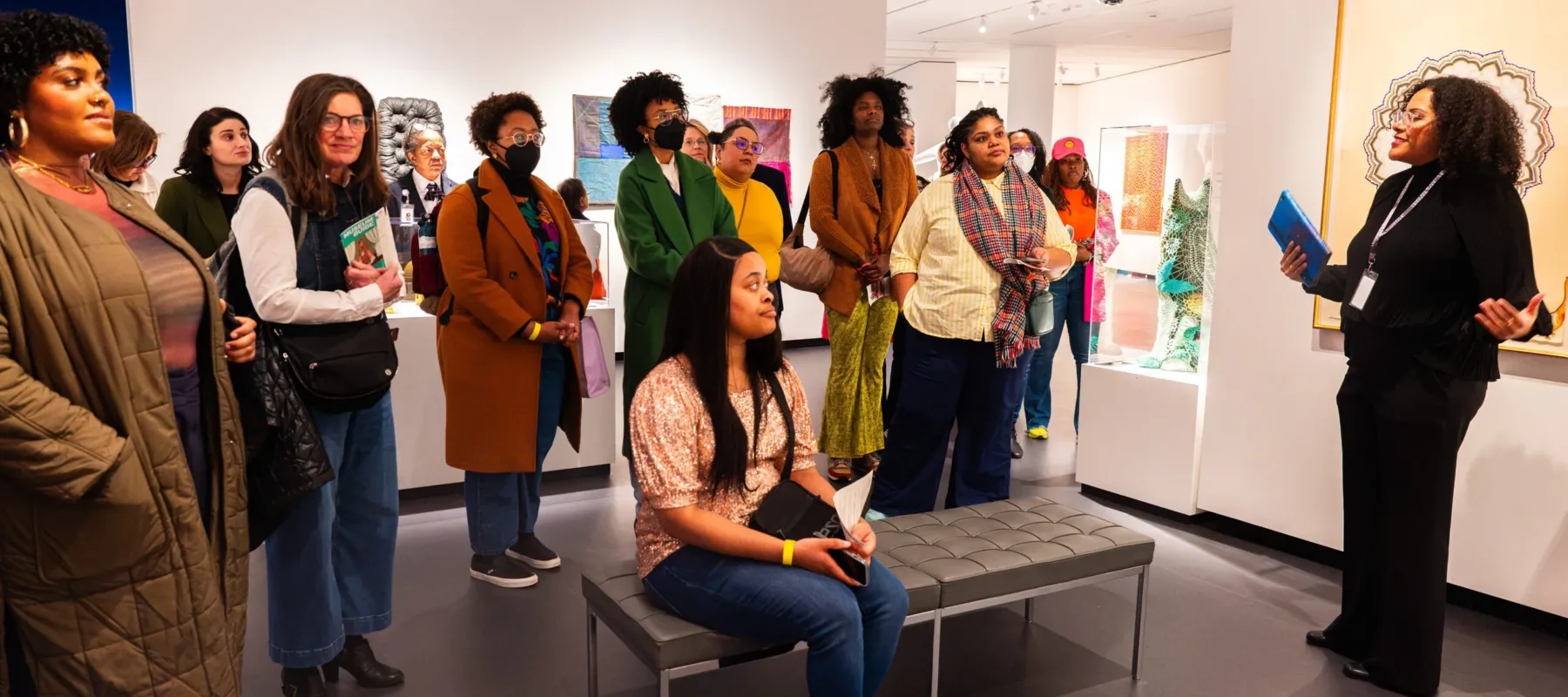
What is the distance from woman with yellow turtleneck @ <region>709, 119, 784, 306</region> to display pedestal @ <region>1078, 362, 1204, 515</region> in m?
1.58

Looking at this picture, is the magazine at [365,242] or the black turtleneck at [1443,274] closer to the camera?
the magazine at [365,242]

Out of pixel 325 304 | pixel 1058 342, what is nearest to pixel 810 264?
pixel 1058 342

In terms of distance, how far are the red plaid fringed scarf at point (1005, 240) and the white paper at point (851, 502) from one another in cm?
174

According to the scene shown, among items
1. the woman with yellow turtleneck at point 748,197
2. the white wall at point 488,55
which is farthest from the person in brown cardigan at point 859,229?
the white wall at point 488,55

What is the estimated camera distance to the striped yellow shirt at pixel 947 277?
3955 millimetres

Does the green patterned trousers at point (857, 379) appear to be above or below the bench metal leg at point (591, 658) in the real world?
above

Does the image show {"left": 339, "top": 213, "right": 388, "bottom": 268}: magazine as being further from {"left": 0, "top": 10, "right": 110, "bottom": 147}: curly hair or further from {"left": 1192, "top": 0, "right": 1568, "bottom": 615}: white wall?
{"left": 1192, "top": 0, "right": 1568, "bottom": 615}: white wall

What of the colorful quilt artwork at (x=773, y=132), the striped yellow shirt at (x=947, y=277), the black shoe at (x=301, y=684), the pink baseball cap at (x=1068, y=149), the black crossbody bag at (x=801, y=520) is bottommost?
the black shoe at (x=301, y=684)

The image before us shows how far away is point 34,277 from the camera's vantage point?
164 centimetres

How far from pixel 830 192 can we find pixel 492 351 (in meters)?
1.67

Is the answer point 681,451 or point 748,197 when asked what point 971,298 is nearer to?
point 748,197

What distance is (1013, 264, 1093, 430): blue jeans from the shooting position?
5832 millimetres

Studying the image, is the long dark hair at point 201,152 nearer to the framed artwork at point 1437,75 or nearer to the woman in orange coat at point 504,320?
the woman in orange coat at point 504,320

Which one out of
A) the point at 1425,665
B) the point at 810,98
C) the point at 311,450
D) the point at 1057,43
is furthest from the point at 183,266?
the point at 1057,43
